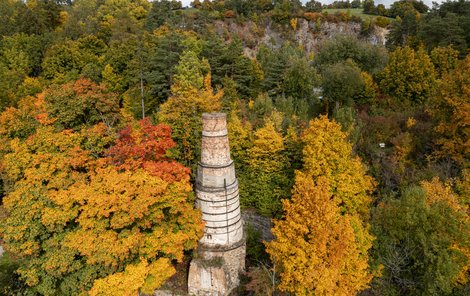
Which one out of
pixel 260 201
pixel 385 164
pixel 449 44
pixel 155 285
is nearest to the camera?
pixel 155 285

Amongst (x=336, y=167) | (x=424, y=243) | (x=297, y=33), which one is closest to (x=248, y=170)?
(x=336, y=167)

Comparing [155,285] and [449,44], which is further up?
[449,44]

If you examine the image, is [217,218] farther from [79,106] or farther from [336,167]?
[79,106]

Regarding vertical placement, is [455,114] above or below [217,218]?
above

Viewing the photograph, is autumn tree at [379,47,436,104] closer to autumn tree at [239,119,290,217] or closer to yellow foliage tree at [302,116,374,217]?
yellow foliage tree at [302,116,374,217]

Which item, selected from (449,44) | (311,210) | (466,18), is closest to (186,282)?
(311,210)

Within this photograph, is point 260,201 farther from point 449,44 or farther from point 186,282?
point 449,44
